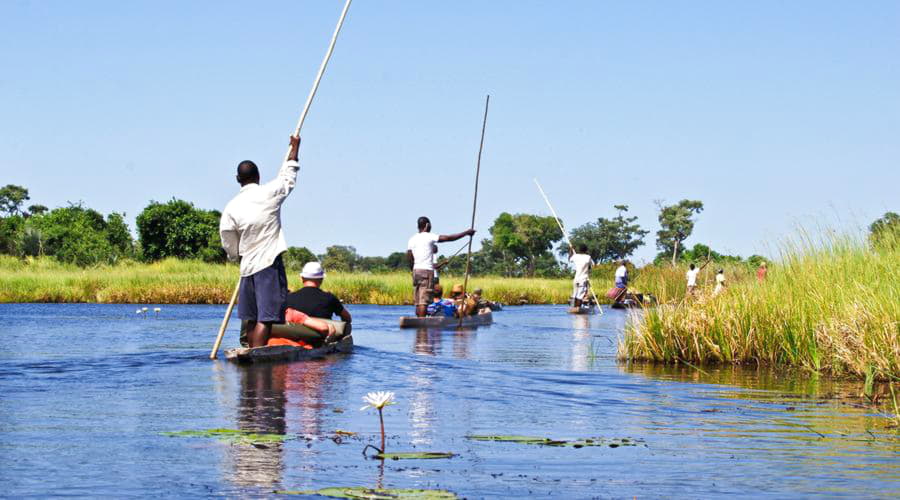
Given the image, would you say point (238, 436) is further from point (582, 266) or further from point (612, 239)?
point (612, 239)

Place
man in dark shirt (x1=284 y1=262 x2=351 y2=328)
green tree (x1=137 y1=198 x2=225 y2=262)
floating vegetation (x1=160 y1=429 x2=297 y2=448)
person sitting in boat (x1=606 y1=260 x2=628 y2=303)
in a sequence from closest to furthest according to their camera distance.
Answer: floating vegetation (x1=160 y1=429 x2=297 y2=448), man in dark shirt (x1=284 y1=262 x2=351 y2=328), person sitting in boat (x1=606 y1=260 x2=628 y2=303), green tree (x1=137 y1=198 x2=225 y2=262)

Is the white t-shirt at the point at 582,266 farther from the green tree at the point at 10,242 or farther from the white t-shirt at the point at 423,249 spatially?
the green tree at the point at 10,242

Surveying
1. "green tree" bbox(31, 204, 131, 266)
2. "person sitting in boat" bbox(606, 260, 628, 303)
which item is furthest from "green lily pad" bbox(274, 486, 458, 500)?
"green tree" bbox(31, 204, 131, 266)

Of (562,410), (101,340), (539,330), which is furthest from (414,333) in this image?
(562,410)

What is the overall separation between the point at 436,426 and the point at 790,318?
623cm

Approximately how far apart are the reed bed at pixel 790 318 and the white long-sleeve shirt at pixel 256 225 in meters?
4.68

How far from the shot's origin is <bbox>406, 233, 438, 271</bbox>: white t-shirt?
20156mm

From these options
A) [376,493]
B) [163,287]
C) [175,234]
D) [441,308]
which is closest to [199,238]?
[175,234]

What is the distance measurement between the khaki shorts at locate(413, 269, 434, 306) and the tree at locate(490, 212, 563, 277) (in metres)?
74.9

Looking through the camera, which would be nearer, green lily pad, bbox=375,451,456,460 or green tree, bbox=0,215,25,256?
green lily pad, bbox=375,451,456,460

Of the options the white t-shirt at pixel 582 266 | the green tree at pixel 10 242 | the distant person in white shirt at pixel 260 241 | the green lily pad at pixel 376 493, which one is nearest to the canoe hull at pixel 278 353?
the distant person in white shirt at pixel 260 241

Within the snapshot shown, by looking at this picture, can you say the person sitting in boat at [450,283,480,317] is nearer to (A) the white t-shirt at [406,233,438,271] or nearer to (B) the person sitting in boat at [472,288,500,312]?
(B) the person sitting in boat at [472,288,500,312]

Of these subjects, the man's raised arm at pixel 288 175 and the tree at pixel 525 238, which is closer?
the man's raised arm at pixel 288 175

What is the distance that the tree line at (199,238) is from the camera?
56.8 metres
